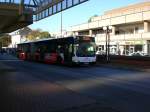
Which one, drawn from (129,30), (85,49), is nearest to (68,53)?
(85,49)

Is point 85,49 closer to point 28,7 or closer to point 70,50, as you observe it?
point 70,50

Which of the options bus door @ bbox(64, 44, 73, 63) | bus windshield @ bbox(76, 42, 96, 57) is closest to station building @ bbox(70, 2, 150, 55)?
bus windshield @ bbox(76, 42, 96, 57)

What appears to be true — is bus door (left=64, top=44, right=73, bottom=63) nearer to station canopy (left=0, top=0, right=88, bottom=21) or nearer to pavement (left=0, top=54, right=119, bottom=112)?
station canopy (left=0, top=0, right=88, bottom=21)

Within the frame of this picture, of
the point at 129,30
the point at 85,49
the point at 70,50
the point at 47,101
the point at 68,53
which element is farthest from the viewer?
the point at 129,30

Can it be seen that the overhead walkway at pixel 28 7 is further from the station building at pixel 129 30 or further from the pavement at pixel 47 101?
the station building at pixel 129 30

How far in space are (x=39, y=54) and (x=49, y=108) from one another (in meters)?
36.8

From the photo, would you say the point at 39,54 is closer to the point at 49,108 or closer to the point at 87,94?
the point at 87,94

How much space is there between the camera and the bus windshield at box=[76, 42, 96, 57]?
3559 centimetres

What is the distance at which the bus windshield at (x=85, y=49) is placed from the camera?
35594mm

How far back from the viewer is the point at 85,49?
1419 inches

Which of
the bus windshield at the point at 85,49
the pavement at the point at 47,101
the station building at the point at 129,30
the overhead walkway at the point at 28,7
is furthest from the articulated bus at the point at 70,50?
the station building at the point at 129,30

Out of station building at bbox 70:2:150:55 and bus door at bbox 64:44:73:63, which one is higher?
station building at bbox 70:2:150:55

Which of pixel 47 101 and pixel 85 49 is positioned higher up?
pixel 85 49

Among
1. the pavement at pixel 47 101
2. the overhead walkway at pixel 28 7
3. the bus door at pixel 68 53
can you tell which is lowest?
the pavement at pixel 47 101
